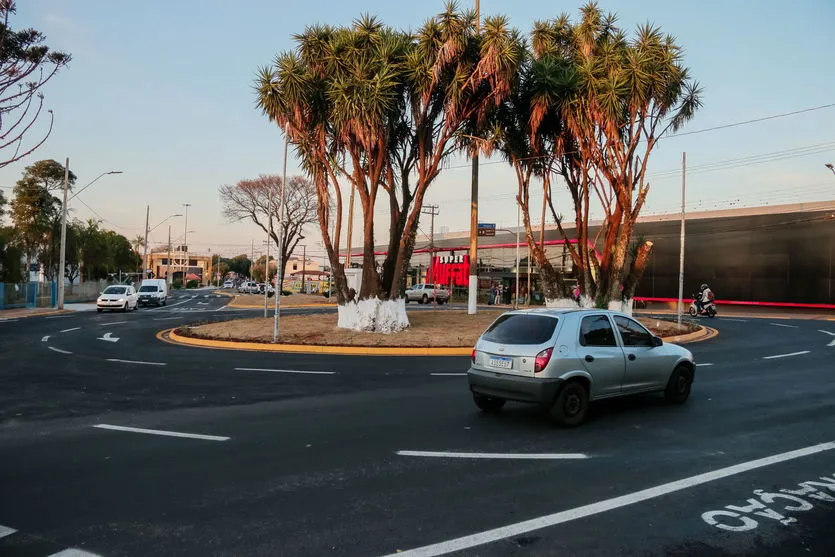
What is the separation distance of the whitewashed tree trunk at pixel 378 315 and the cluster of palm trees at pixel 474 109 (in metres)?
0.31

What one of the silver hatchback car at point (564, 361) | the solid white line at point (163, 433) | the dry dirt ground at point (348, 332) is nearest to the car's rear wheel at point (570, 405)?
the silver hatchback car at point (564, 361)

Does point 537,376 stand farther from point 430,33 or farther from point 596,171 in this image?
point 596,171

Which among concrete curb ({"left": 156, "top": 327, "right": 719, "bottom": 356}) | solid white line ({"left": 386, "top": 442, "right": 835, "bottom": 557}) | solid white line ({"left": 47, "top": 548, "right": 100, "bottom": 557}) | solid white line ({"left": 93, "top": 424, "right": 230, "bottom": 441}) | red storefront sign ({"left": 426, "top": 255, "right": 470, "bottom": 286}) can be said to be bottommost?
concrete curb ({"left": 156, "top": 327, "right": 719, "bottom": 356})

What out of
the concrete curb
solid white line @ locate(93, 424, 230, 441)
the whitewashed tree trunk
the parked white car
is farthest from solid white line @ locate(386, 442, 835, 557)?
the parked white car

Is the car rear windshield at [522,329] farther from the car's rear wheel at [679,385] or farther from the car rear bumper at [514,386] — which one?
the car's rear wheel at [679,385]

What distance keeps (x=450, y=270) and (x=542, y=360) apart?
2042 inches

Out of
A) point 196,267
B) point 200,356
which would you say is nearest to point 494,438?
point 200,356

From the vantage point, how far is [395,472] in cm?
600

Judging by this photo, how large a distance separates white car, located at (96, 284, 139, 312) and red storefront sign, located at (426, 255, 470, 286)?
29.2 meters

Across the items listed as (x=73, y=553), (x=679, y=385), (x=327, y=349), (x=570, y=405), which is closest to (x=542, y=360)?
(x=570, y=405)

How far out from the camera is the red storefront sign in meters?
58.1

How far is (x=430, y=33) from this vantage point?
1920 centimetres

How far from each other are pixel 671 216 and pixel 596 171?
24.7m

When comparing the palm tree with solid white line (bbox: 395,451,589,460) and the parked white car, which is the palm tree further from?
the parked white car
